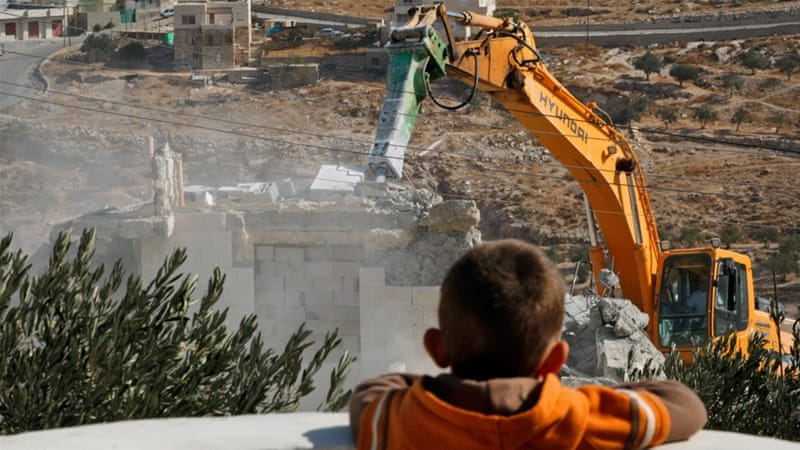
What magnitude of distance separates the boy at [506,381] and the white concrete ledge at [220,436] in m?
0.36

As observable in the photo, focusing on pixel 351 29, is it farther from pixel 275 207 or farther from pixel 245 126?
pixel 275 207

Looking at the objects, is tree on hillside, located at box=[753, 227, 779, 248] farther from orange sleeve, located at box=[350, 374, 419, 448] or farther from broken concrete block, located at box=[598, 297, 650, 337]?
orange sleeve, located at box=[350, 374, 419, 448]

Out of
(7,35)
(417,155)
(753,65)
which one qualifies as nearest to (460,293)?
(417,155)

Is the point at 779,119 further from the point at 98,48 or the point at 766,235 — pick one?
the point at 98,48

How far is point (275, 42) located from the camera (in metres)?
60.6

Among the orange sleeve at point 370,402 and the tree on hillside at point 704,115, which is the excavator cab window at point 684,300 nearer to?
the orange sleeve at point 370,402

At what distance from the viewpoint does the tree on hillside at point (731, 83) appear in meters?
48.9

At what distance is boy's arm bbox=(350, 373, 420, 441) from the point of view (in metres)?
2.99

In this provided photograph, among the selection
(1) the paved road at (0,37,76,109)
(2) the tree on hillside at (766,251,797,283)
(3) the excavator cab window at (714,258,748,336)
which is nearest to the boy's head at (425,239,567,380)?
(3) the excavator cab window at (714,258,748,336)

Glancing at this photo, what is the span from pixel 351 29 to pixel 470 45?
46898 millimetres

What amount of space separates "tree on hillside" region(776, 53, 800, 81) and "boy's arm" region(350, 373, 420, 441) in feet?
160

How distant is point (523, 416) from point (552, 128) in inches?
495

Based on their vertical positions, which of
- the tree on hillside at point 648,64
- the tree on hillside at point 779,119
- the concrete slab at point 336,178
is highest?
the tree on hillside at point 648,64

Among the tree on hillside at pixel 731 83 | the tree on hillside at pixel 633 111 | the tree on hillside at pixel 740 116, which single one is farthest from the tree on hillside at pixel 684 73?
the tree on hillside at pixel 740 116
